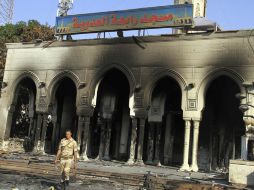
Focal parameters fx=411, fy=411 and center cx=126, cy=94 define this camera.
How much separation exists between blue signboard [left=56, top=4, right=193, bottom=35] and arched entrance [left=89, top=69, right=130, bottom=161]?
2903mm

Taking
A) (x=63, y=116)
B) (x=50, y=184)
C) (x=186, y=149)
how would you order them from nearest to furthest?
(x=50, y=184)
(x=186, y=149)
(x=63, y=116)

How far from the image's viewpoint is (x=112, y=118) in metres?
25.5

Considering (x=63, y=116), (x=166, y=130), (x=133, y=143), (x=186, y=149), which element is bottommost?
(x=186, y=149)

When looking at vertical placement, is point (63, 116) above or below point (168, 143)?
above

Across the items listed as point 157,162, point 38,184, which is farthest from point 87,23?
point 38,184

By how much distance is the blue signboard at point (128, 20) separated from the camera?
2288 centimetres

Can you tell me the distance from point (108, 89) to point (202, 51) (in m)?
7.20

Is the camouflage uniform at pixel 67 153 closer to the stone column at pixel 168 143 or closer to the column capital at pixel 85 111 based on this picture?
the column capital at pixel 85 111

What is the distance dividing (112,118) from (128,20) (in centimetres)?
607

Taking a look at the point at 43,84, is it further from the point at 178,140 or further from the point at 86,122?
the point at 178,140

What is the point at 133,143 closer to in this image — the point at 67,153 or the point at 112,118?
the point at 112,118

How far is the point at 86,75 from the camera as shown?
2430cm

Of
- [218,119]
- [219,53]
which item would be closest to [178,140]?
[218,119]

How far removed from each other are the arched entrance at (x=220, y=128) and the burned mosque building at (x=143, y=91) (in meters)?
0.06
